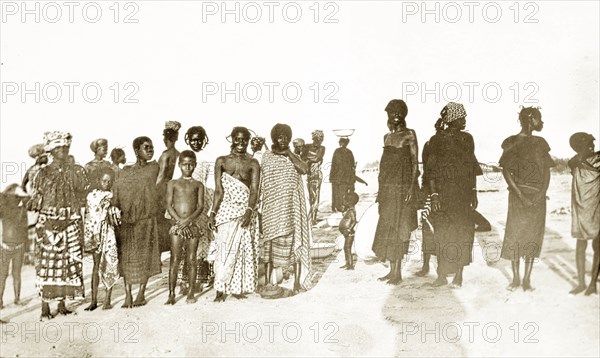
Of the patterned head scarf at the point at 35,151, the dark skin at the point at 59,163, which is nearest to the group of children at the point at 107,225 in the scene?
the dark skin at the point at 59,163

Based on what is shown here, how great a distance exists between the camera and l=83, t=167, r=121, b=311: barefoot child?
15.0 feet

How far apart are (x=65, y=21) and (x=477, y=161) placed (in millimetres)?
3960

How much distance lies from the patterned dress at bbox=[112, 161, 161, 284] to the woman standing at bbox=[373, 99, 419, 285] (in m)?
2.07

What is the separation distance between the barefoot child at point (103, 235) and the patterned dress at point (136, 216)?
67 mm

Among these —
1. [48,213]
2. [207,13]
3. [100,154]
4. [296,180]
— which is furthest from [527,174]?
[48,213]

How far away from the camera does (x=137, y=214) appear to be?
4.59m

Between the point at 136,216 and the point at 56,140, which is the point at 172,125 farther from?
the point at 56,140

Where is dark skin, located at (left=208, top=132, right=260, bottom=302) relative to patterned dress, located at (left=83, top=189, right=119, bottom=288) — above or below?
above

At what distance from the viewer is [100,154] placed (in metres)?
4.78

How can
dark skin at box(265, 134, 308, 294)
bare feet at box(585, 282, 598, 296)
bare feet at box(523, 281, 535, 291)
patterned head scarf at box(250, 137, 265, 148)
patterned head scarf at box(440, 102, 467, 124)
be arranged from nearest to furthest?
1. bare feet at box(585, 282, 598, 296)
2. bare feet at box(523, 281, 535, 291)
3. patterned head scarf at box(440, 102, 467, 124)
4. dark skin at box(265, 134, 308, 294)
5. patterned head scarf at box(250, 137, 265, 148)

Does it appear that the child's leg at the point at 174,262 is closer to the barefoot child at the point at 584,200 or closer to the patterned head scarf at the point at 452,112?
the patterned head scarf at the point at 452,112

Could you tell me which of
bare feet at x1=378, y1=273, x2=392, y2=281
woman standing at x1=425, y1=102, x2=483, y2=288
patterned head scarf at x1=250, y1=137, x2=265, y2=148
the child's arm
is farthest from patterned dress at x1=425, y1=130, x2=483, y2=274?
the child's arm

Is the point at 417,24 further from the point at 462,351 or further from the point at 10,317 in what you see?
the point at 10,317

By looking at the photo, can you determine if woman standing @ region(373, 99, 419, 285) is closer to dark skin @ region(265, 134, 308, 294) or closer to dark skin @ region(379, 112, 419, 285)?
dark skin @ region(379, 112, 419, 285)
